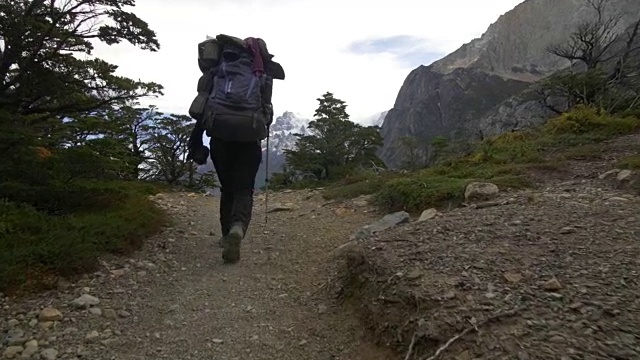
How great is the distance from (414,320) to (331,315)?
869 millimetres

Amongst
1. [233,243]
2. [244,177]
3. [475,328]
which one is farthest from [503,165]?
[475,328]

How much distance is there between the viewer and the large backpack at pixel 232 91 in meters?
3.95

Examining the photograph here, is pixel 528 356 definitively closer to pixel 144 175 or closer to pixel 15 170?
pixel 15 170

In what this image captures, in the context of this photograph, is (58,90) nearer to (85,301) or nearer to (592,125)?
(85,301)

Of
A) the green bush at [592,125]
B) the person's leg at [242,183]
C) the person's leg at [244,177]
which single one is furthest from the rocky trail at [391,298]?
the green bush at [592,125]

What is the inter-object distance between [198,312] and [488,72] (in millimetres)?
104547

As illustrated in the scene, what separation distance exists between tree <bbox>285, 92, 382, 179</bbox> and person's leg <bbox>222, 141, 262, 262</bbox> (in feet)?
61.6

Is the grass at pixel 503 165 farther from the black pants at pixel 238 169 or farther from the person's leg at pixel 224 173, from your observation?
the person's leg at pixel 224 173

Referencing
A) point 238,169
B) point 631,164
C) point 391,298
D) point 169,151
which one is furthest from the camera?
point 169,151

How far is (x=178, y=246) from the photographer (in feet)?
15.8

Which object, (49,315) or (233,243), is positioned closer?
(49,315)

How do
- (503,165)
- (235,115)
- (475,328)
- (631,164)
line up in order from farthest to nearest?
(503,165) < (631,164) < (235,115) < (475,328)

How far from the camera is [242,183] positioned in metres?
4.38

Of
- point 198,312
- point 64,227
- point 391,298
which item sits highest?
point 64,227
